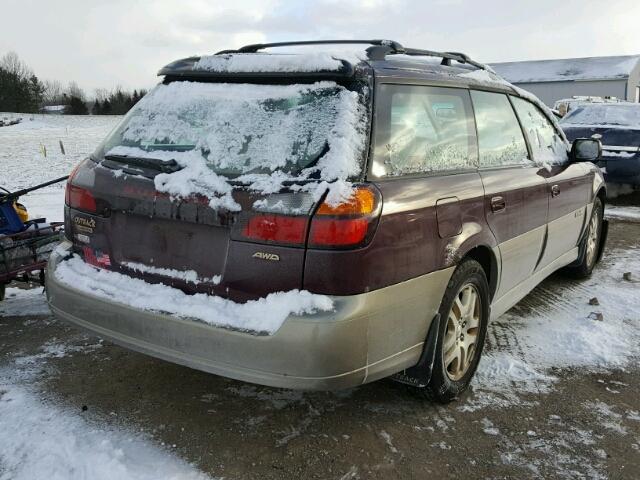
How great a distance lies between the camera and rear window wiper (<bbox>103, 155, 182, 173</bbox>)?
8.88ft

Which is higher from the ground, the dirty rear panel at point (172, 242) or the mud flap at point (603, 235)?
the dirty rear panel at point (172, 242)

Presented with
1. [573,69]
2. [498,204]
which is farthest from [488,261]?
[573,69]

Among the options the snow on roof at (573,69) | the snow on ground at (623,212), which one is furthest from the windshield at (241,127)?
the snow on roof at (573,69)

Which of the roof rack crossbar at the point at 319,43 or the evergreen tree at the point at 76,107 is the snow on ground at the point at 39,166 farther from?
the evergreen tree at the point at 76,107

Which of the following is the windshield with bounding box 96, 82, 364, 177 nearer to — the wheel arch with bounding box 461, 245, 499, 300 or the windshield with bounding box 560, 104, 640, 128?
the wheel arch with bounding box 461, 245, 499, 300

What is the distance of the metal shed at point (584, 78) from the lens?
5059 centimetres

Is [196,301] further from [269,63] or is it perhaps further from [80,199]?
[269,63]

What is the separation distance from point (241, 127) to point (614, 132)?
30.2 ft

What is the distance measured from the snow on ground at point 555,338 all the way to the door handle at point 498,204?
3.32 ft

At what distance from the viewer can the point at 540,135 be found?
4375 mm

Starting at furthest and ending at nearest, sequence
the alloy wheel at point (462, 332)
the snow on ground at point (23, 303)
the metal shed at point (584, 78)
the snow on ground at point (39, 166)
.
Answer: the metal shed at point (584, 78), the snow on ground at point (39, 166), the snow on ground at point (23, 303), the alloy wheel at point (462, 332)

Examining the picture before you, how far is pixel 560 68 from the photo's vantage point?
54.5 meters

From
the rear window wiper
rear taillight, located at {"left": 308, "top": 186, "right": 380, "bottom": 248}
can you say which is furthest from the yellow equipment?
rear taillight, located at {"left": 308, "top": 186, "right": 380, "bottom": 248}

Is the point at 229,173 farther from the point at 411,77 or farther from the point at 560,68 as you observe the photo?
the point at 560,68
